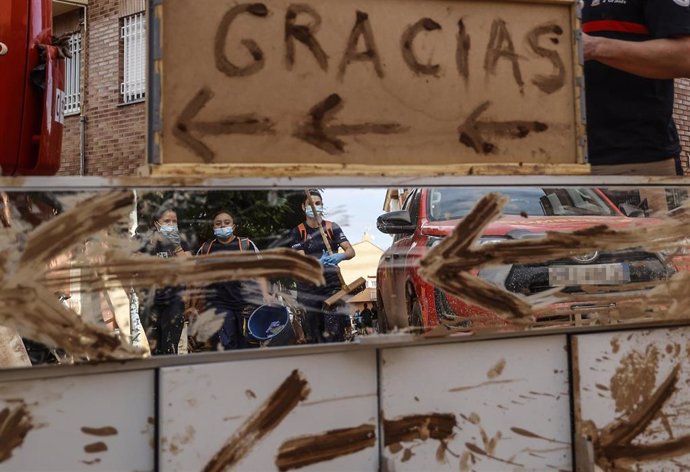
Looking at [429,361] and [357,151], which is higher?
[357,151]

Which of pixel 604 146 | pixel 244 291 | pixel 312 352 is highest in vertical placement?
pixel 604 146

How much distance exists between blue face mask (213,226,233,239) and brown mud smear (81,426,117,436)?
1.71ft

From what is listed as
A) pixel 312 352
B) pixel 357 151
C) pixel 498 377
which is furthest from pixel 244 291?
pixel 498 377

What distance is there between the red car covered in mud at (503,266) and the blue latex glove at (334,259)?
11 centimetres

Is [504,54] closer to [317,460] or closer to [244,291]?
[244,291]

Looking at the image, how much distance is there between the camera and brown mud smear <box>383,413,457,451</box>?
192 centimetres

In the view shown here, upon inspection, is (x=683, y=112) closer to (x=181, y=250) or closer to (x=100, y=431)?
(x=181, y=250)

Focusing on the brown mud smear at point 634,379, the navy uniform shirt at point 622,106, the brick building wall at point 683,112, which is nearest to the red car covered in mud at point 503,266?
the brown mud smear at point 634,379

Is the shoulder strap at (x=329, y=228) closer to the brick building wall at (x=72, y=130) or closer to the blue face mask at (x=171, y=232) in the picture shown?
the blue face mask at (x=171, y=232)

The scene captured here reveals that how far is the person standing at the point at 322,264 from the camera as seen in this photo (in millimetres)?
1824

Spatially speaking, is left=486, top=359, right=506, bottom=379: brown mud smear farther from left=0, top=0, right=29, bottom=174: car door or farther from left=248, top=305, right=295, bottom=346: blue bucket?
left=0, top=0, right=29, bottom=174: car door

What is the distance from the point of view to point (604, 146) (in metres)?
3.06

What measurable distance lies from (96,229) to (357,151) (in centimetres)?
71

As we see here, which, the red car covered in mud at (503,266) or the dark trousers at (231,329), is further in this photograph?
the red car covered in mud at (503,266)
